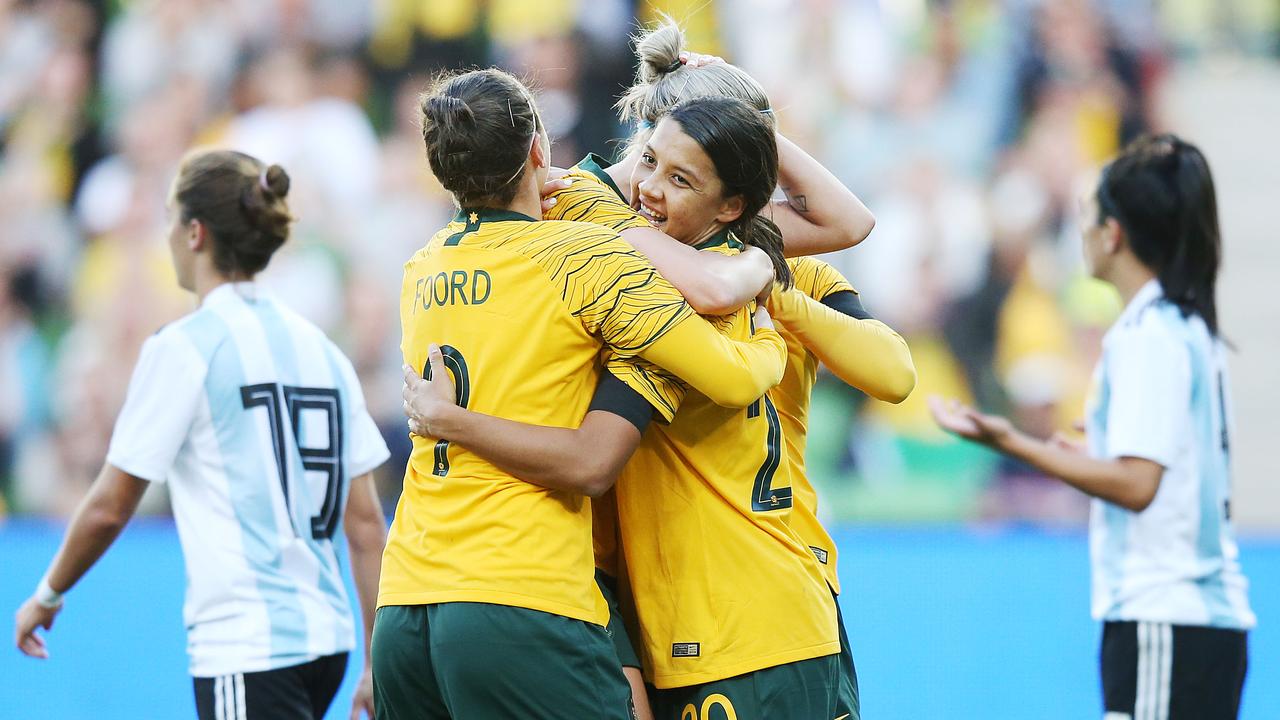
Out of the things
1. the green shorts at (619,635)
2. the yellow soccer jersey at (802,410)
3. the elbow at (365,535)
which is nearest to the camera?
the green shorts at (619,635)

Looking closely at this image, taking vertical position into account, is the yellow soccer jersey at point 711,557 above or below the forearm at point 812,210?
below

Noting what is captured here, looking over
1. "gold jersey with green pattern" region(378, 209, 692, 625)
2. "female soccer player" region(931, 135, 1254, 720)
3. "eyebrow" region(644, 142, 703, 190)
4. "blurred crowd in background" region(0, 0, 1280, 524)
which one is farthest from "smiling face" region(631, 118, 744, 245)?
"blurred crowd in background" region(0, 0, 1280, 524)

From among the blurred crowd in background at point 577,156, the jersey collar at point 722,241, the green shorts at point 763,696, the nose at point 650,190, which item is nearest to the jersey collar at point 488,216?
the nose at point 650,190

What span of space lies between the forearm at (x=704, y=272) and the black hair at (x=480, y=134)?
236mm

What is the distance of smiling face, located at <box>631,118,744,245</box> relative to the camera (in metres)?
2.29

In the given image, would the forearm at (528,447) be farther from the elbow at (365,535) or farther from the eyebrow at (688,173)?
the elbow at (365,535)

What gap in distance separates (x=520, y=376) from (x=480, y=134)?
408mm

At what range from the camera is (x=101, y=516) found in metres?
2.86

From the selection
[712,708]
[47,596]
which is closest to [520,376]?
[712,708]

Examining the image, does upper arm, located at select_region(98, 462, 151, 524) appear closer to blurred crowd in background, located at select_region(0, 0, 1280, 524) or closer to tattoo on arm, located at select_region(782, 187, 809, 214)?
tattoo on arm, located at select_region(782, 187, 809, 214)

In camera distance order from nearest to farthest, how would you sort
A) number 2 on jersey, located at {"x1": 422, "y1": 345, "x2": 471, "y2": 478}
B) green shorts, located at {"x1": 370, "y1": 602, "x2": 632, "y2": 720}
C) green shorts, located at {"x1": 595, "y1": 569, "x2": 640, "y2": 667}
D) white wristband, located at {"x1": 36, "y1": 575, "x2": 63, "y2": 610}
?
green shorts, located at {"x1": 370, "y1": 602, "x2": 632, "y2": 720}
number 2 on jersey, located at {"x1": 422, "y1": 345, "x2": 471, "y2": 478}
green shorts, located at {"x1": 595, "y1": 569, "x2": 640, "y2": 667}
white wristband, located at {"x1": 36, "y1": 575, "x2": 63, "y2": 610}

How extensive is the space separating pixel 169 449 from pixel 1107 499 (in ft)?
6.89

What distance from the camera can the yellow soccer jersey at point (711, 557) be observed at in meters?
2.25

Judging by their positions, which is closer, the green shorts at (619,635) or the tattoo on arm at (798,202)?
the green shorts at (619,635)
